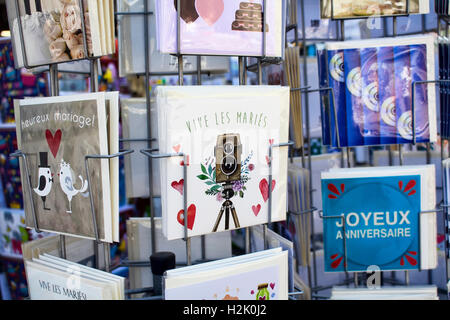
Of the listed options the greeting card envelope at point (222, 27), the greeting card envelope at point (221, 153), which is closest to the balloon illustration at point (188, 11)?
the greeting card envelope at point (222, 27)

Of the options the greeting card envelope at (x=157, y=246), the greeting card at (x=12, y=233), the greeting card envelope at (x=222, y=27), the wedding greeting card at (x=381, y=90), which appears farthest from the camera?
the greeting card at (x=12, y=233)

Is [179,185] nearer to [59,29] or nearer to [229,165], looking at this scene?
[229,165]

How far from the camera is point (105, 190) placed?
896 millimetres

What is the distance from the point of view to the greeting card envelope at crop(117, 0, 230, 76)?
121 centimetres

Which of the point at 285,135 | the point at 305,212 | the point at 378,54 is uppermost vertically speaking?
the point at 378,54

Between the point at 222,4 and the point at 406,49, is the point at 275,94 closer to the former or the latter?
the point at 222,4

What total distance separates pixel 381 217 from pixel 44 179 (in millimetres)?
849

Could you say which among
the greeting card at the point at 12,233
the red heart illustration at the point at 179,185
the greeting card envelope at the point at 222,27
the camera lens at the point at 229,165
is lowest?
the greeting card at the point at 12,233

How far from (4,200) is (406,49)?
212 cm

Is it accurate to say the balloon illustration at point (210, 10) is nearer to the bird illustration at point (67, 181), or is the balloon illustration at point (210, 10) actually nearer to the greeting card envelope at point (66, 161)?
the greeting card envelope at point (66, 161)

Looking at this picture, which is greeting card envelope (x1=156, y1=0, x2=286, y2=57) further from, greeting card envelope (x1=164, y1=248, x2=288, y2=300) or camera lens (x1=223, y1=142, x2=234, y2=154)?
greeting card envelope (x1=164, y1=248, x2=288, y2=300)

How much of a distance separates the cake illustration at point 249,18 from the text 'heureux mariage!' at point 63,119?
359 millimetres

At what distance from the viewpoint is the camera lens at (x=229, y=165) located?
0.95 metres
